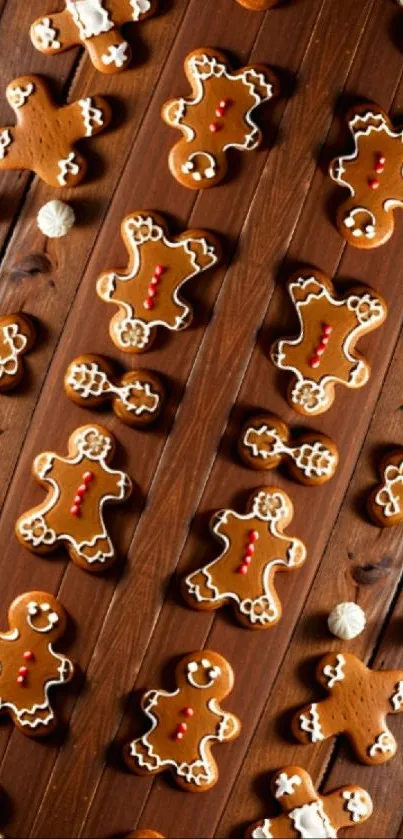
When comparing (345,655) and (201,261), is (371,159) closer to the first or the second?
(201,261)

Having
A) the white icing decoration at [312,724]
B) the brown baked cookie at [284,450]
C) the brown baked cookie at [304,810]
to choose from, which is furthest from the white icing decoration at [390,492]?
the brown baked cookie at [304,810]

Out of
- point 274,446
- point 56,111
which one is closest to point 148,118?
point 56,111

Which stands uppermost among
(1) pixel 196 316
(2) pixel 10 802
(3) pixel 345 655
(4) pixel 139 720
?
(1) pixel 196 316

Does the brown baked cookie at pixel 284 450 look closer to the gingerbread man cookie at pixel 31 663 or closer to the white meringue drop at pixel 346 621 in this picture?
the white meringue drop at pixel 346 621

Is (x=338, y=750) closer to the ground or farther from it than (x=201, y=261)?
closer to the ground

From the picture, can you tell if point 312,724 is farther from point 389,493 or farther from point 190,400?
point 190,400

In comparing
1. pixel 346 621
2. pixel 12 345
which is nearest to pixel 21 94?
pixel 12 345
